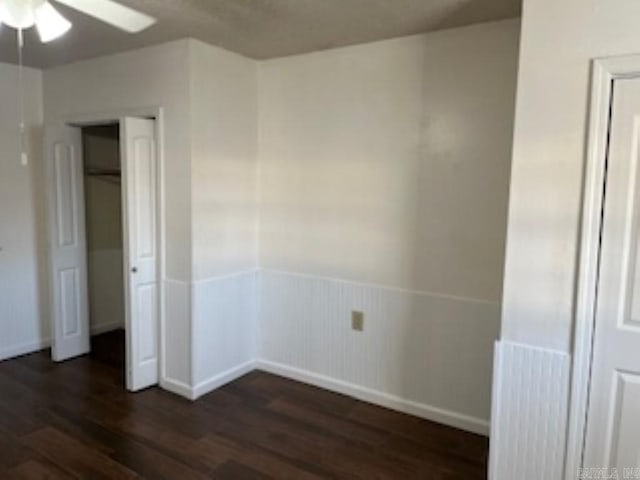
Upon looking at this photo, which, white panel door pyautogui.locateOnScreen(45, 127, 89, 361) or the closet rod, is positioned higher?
the closet rod

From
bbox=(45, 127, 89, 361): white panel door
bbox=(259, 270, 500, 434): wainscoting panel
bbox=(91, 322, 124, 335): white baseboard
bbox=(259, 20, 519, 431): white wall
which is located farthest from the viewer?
bbox=(91, 322, 124, 335): white baseboard

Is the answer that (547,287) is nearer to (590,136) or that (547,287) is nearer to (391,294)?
(590,136)

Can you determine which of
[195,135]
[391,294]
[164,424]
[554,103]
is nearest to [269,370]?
[164,424]

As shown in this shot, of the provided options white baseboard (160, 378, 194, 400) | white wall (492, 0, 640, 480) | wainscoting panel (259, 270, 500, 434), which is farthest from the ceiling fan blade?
white baseboard (160, 378, 194, 400)

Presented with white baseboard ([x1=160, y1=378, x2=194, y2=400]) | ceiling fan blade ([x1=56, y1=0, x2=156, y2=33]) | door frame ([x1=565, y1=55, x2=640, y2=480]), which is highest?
ceiling fan blade ([x1=56, y1=0, x2=156, y2=33])

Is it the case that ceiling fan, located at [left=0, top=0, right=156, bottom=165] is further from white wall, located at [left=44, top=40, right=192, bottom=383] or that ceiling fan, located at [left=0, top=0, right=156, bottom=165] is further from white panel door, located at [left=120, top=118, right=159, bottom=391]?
white panel door, located at [left=120, top=118, right=159, bottom=391]

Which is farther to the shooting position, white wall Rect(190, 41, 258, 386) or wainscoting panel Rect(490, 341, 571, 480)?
white wall Rect(190, 41, 258, 386)

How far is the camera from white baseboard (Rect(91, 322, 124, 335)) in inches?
187

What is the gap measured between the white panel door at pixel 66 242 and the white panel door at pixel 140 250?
0.94 m

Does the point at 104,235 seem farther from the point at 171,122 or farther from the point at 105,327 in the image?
the point at 171,122

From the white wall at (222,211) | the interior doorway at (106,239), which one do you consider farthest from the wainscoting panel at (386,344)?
the interior doorway at (106,239)

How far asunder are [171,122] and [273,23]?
99cm

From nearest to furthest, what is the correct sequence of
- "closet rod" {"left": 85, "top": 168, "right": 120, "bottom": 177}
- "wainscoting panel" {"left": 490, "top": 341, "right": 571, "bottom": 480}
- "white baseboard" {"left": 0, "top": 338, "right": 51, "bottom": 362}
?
"wainscoting panel" {"left": 490, "top": 341, "right": 571, "bottom": 480}, "white baseboard" {"left": 0, "top": 338, "right": 51, "bottom": 362}, "closet rod" {"left": 85, "top": 168, "right": 120, "bottom": 177}

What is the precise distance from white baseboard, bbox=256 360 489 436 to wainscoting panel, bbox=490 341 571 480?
73 centimetres
